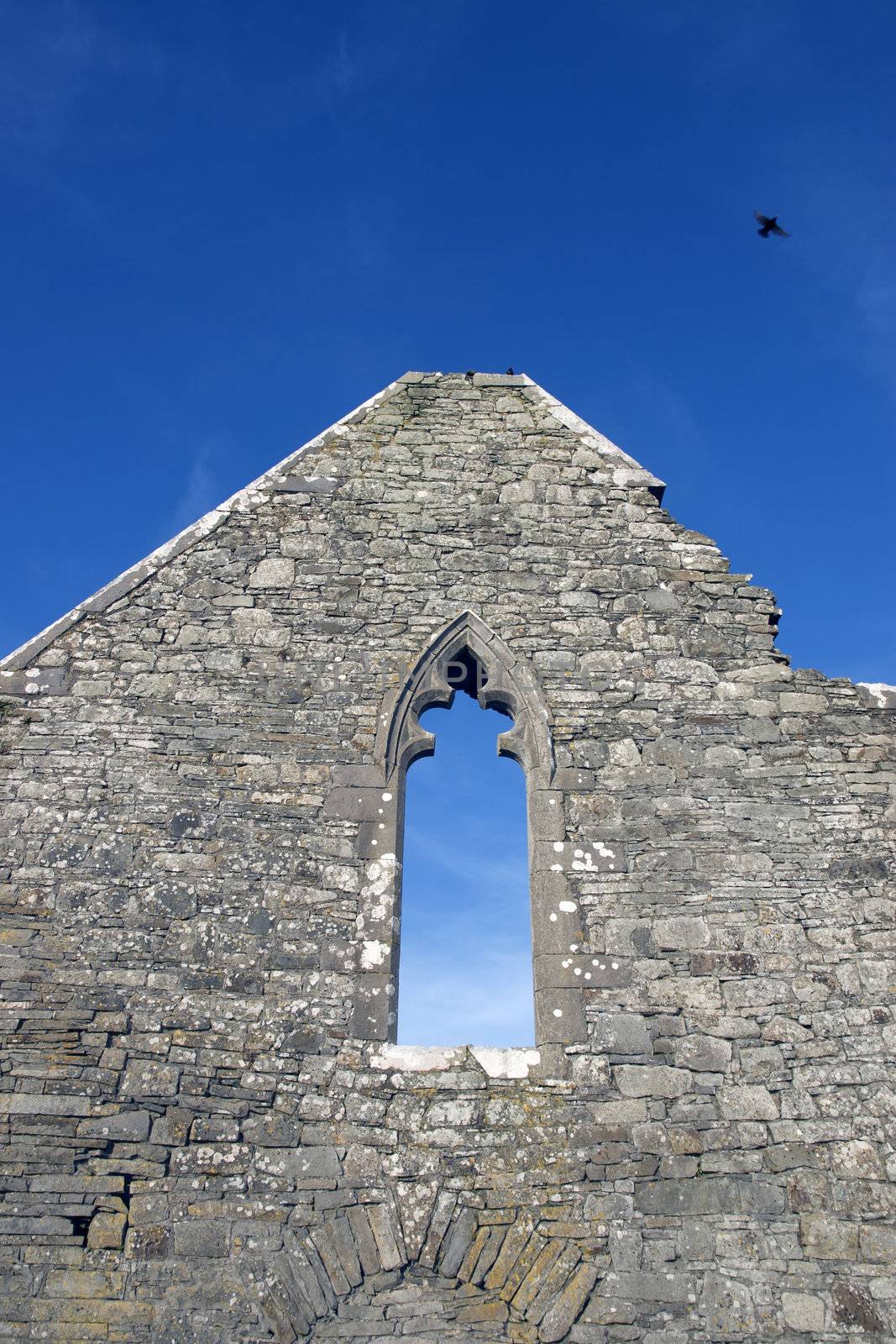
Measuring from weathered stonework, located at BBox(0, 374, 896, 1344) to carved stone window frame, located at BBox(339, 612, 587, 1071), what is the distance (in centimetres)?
2

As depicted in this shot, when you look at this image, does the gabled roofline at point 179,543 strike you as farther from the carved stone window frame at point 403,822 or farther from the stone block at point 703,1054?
the stone block at point 703,1054

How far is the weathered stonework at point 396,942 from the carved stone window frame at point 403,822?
0.02 meters

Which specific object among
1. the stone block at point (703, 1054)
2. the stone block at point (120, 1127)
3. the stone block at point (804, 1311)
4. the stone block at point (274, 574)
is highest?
the stone block at point (274, 574)

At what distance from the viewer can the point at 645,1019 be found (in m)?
6.18

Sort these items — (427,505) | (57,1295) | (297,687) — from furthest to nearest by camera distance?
1. (427,505)
2. (297,687)
3. (57,1295)

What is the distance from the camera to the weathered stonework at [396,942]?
5395mm

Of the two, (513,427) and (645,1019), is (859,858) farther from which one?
(513,427)

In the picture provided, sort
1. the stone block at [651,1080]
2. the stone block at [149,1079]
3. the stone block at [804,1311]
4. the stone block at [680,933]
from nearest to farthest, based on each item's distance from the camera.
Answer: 1. the stone block at [804,1311]
2. the stone block at [149,1079]
3. the stone block at [651,1080]
4. the stone block at [680,933]

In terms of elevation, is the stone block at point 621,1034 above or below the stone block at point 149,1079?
above

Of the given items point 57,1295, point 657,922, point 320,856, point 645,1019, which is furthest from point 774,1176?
point 57,1295

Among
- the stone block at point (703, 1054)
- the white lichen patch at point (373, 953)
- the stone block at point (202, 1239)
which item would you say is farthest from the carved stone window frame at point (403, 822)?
the stone block at point (202, 1239)

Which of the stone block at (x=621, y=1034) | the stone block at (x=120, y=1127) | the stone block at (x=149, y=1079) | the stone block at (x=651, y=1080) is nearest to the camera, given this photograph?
the stone block at (x=120, y=1127)

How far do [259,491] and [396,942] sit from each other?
3.85 m

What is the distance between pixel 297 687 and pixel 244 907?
5.32ft
